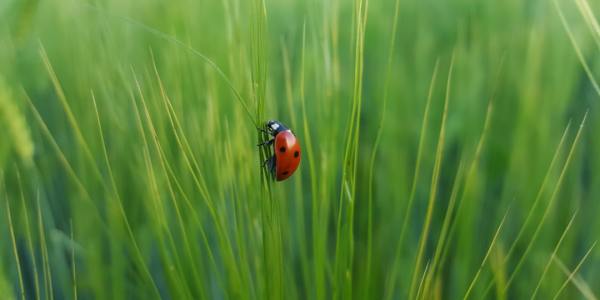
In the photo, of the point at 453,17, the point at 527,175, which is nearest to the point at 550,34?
the point at 453,17

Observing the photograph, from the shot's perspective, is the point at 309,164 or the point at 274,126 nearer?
the point at 274,126

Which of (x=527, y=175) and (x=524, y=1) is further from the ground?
(x=524, y=1)

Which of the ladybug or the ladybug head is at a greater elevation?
the ladybug head

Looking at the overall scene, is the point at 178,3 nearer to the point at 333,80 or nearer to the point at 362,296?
the point at 333,80

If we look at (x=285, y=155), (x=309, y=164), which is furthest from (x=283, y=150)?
(x=309, y=164)

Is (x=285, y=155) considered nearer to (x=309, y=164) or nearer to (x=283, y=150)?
(x=283, y=150)
